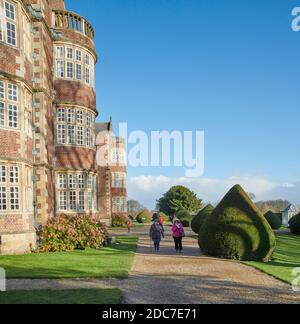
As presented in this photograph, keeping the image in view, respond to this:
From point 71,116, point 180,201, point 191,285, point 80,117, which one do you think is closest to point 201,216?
point 80,117

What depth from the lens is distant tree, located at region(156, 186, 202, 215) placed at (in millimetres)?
64438

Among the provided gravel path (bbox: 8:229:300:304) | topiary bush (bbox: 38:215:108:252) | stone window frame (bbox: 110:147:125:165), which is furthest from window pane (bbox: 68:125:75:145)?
stone window frame (bbox: 110:147:125:165)

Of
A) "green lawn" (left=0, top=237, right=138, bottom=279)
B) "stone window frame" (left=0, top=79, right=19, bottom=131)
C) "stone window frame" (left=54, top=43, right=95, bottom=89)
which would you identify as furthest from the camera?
"stone window frame" (left=54, top=43, right=95, bottom=89)

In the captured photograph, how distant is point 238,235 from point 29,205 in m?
9.08

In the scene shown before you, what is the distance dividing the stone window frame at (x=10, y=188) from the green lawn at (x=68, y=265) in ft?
6.69

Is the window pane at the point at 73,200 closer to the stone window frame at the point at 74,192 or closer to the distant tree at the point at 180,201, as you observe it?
the stone window frame at the point at 74,192

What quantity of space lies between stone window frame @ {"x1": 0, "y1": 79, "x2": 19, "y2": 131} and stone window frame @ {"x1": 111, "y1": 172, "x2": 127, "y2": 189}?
29.1 m

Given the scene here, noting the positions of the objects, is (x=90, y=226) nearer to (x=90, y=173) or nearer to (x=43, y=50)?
(x=90, y=173)

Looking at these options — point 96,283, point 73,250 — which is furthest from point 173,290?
point 73,250

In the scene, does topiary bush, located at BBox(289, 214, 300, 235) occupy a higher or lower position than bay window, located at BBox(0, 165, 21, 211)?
lower

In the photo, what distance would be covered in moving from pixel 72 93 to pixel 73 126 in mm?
1865

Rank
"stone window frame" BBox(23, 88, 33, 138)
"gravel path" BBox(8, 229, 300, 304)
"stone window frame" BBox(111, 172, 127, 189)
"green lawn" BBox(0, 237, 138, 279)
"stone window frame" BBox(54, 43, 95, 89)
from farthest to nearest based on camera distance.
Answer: "stone window frame" BBox(111, 172, 127, 189) → "stone window frame" BBox(54, 43, 95, 89) → "stone window frame" BBox(23, 88, 33, 138) → "green lawn" BBox(0, 237, 138, 279) → "gravel path" BBox(8, 229, 300, 304)

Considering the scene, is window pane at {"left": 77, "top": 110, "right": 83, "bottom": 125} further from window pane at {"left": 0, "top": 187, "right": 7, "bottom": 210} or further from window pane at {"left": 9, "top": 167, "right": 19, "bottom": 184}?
window pane at {"left": 0, "top": 187, "right": 7, "bottom": 210}

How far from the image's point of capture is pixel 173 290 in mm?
8781
